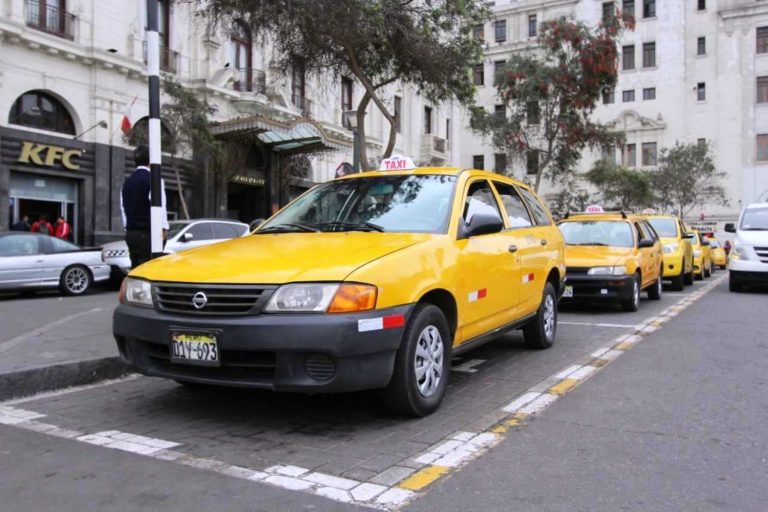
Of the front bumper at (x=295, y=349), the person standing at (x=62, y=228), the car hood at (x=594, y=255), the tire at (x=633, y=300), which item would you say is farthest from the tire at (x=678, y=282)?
the person standing at (x=62, y=228)

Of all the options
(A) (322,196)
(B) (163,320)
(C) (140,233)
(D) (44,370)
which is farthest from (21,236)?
(B) (163,320)

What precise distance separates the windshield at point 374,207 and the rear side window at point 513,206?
1.00 meters

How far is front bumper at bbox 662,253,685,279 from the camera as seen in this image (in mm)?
14259

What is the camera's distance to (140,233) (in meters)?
7.36

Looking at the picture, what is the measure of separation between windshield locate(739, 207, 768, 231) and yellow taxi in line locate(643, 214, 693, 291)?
113cm

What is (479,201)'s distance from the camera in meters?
5.78

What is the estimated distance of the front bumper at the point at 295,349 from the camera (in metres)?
3.86

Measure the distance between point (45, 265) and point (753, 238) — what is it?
14.3 m

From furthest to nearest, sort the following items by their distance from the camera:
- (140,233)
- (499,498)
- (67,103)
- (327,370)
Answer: (67,103) < (140,233) < (327,370) < (499,498)

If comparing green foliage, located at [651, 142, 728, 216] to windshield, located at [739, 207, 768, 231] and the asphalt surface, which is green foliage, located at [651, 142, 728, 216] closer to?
windshield, located at [739, 207, 768, 231]

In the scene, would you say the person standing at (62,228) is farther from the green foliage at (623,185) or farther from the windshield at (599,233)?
the green foliage at (623,185)

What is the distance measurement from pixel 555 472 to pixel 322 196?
10.6 ft

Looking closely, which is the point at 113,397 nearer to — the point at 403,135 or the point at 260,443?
the point at 260,443

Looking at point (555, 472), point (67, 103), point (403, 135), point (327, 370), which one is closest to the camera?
point (555, 472)
